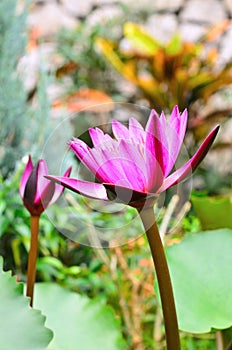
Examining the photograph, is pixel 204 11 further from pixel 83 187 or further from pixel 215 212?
pixel 83 187

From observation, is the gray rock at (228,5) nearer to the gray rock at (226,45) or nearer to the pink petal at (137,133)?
the gray rock at (226,45)

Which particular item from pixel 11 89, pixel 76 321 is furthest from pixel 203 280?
pixel 11 89

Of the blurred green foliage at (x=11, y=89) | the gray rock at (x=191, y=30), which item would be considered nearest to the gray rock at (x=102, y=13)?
the gray rock at (x=191, y=30)

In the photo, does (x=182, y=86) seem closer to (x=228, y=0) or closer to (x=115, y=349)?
(x=228, y=0)

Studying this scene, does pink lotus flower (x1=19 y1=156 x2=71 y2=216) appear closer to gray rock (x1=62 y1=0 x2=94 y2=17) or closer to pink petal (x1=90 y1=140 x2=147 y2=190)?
pink petal (x1=90 y1=140 x2=147 y2=190)

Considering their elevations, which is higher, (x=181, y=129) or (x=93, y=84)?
(x=181, y=129)

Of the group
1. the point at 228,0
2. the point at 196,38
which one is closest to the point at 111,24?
the point at 196,38
